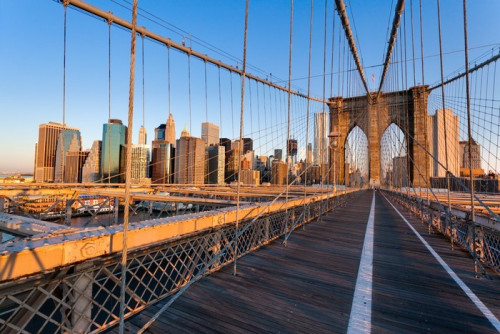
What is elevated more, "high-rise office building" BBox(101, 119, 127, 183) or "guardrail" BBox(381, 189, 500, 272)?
"high-rise office building" BBox(101, 119, 127, 183)

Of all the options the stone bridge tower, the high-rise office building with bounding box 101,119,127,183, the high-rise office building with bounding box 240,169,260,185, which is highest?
the stone bridge tower

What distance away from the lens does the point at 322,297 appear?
10.6 feet

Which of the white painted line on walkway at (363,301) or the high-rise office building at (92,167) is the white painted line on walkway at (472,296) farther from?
the high-rise office building at (92,167)

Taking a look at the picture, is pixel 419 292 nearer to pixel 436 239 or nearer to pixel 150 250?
pixel 150 250

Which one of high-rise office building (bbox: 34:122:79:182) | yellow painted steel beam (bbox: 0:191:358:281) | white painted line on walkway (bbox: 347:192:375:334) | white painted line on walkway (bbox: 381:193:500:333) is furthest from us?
high-rise office building (bbox: 34:122:79:182)

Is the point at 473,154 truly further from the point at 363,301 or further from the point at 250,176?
the point at 363,301

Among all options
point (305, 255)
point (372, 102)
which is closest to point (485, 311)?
point (305, 255)

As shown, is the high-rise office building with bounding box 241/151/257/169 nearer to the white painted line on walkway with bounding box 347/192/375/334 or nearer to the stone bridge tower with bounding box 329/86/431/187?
the stone bridge tower with bounding box 329/86/431/187

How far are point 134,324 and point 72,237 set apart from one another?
114cm

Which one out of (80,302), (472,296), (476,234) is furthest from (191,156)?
(472,296)

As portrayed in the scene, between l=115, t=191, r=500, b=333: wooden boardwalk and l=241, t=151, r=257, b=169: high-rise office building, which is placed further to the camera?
l=241, t=151, r=257, b=169: high-rise office building

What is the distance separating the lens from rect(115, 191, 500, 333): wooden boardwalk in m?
2.61

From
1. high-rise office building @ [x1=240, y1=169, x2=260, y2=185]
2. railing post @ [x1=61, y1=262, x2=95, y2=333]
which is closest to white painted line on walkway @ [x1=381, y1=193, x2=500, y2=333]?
railing post @ [x1=61, y1=262, x2=95, y2=333]

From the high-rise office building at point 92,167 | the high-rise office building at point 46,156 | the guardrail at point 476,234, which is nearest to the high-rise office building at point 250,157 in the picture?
the high-rise office building at point 92,167
